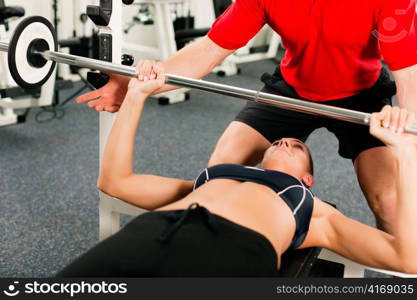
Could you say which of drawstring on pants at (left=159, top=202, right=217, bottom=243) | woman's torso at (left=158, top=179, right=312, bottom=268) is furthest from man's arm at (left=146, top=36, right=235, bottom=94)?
drawstring on pants at (left=159, top=202, right=217, bottom=243)

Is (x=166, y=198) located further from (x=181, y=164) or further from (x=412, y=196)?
(x=181, y=164)

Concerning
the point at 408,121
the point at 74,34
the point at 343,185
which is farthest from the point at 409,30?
the point at 74,34

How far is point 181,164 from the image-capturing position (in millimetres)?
3182

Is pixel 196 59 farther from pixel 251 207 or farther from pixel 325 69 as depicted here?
pixel 251 207

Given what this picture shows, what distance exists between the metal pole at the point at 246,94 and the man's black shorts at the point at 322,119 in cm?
45

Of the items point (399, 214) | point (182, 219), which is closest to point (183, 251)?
point (182, 219)

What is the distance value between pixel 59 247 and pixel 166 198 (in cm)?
84

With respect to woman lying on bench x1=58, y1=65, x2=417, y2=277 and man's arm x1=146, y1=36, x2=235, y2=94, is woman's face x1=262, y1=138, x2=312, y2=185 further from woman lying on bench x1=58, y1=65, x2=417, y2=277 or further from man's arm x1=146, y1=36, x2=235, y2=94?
man's arm x1=146, y1=36, x2=235, y2=94

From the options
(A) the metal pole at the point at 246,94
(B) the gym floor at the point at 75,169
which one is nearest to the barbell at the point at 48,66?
(A) the metal pole at the point at 246,94

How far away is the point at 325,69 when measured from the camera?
5.97 feet

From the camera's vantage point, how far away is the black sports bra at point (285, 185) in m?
1.45

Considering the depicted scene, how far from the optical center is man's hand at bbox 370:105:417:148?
1.29 m

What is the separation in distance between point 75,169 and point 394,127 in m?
2.15

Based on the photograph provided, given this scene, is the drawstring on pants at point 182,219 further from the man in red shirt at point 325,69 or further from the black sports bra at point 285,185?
the man in red shirt at point 325,69
